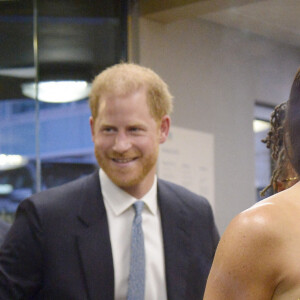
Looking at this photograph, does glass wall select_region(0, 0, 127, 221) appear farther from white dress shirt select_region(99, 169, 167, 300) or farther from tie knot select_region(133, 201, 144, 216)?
tie knot select_region(133, 201, 144, 216)

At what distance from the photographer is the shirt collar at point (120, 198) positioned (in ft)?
6.95

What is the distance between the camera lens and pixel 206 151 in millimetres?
4199

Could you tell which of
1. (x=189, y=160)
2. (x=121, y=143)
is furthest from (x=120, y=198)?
(x=189, y=160)

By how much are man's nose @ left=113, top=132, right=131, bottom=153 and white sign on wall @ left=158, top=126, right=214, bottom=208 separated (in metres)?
1.93

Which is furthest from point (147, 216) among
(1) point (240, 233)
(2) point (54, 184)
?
(2) point (54, 184)

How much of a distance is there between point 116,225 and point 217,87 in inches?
82.2

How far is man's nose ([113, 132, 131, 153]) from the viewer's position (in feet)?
6.77

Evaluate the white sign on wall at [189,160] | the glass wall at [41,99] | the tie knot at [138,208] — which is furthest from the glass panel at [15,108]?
the tie knot at [138,208]

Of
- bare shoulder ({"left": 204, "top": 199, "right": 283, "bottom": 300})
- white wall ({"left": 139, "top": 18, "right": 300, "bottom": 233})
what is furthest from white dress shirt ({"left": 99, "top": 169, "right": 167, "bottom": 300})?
white wall ({"left": 139, "top": 18, "right": 300, "bottom": 233})

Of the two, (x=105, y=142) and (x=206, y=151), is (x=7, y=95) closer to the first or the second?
(x=206, y=151)

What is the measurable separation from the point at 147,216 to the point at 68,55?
1.98m

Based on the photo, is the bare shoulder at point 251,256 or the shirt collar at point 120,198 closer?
the bare shoulder at point 251,256

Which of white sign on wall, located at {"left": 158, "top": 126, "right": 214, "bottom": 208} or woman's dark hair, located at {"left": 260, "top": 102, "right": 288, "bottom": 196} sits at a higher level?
woman's dark hair, located at {"left": 260, "top": 102, "right": 288, "bottom": 196}

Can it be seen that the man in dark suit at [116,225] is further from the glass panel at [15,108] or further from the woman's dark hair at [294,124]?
the glass panel at [15,108]
